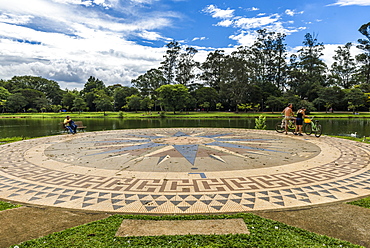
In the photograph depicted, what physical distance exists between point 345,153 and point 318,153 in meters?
1.10

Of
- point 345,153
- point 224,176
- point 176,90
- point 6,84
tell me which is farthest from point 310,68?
point 6,84

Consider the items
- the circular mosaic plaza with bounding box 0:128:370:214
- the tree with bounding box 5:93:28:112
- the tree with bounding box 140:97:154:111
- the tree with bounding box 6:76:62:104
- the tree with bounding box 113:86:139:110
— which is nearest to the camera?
the circular mosaic plaza with bounding box 0:128:370:214

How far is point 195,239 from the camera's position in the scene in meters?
3.29

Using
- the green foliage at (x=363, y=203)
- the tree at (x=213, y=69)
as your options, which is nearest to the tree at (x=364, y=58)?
the tree at (x=213, y=69)

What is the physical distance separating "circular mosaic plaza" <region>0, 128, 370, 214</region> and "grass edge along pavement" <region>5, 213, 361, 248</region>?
82cm

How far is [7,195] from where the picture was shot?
5.16 metres

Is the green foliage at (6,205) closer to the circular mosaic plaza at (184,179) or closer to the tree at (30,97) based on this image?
the circular mosaic plaza at (184,179)

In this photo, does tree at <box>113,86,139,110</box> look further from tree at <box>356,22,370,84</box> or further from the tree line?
tree at <box>356,22,370,84</box>

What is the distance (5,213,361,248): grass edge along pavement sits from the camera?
3158 mm

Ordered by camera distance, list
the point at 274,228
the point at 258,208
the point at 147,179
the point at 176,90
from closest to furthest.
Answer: the point at 274,228
the point at 258,208
the point at 147,179
the point at 176,90

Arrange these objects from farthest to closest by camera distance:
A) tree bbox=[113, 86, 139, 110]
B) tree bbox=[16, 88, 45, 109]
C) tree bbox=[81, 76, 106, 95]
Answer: tree bbox=[81, 76, 106, 95], tree bbox=[113, 86, 139, 110], tree bbox=[16, 88, 45, 109]

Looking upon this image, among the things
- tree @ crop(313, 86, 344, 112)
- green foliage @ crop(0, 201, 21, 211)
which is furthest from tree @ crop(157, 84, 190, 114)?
green foliage @ crop(0, 201, 21, 211)

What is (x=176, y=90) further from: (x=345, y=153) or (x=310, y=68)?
(x=345, y=153)

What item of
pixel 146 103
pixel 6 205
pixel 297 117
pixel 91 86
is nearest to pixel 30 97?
pixel 91 86
